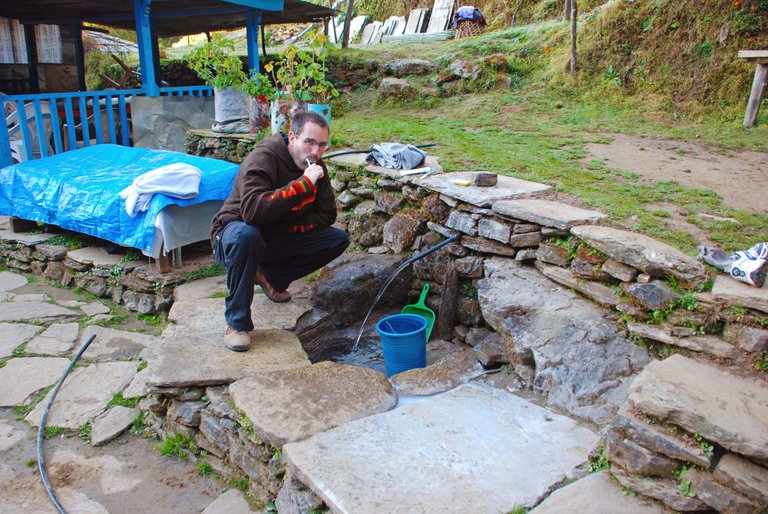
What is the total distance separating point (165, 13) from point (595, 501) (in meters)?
8.94

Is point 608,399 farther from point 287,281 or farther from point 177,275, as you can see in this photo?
point 177,275

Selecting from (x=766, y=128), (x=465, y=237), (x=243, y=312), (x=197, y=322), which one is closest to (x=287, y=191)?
(x=243, y=312)

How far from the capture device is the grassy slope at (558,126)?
3955 mm

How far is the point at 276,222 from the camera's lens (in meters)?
3.66

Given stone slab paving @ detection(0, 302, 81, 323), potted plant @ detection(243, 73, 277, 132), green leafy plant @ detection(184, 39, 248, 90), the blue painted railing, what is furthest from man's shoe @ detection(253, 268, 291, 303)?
the blue painted railing

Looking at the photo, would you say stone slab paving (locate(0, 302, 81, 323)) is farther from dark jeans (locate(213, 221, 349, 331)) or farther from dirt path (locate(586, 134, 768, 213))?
dirt path (locate(586, 134, 768, 213))

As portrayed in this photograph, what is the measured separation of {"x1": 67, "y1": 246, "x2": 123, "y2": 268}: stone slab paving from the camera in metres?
4.88

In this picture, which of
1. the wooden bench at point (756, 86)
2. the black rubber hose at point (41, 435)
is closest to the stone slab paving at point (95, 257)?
the black rubber hose at point (41, 435)

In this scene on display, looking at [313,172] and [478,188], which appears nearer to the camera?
[313,172]

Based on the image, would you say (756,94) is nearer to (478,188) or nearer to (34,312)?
(478,188)

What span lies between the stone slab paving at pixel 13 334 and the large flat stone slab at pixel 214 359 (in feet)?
4.37

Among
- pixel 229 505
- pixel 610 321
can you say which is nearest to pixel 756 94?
pixel 610 321

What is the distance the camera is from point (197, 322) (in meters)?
3.76

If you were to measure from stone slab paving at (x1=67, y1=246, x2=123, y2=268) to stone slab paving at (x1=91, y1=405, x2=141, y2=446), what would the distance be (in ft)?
6.07
